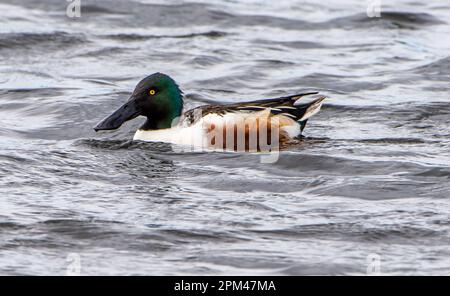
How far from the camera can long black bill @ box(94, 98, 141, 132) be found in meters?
11.2

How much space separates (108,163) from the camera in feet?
34.6

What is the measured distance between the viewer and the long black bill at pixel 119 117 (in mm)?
11180

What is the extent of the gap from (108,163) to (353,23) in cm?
776
